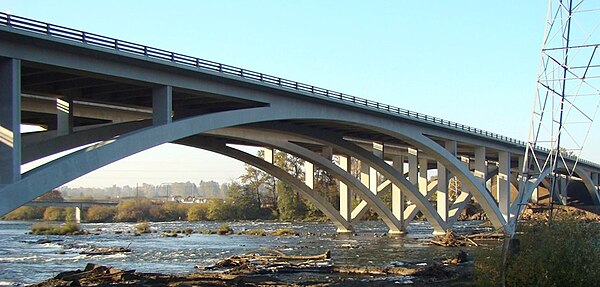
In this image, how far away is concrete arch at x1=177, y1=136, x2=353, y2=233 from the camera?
156 feet

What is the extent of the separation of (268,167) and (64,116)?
83.4 feet

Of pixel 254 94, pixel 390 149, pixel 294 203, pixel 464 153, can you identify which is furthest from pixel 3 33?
pixel 294 203

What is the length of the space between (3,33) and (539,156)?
59.8m

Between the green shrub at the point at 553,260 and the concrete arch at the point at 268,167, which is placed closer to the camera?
the green shrub at the point at 553,260

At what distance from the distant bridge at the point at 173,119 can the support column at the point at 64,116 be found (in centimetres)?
6

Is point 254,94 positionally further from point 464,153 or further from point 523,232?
point 464,153

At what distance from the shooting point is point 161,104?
30.1 m

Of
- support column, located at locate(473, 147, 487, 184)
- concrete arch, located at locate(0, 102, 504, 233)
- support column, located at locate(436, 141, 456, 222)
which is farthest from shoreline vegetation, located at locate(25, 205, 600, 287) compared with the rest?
support column, located at locate(473, 147, 487, 184)

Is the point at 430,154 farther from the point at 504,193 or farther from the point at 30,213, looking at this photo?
the point at 30,213

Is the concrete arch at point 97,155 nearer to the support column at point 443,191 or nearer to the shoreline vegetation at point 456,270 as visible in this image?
the shoreline vegetation at point 456,270

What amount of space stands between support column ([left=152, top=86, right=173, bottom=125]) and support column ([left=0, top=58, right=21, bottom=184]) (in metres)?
7.09

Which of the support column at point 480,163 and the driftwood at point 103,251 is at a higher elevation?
the support column at point 480,163

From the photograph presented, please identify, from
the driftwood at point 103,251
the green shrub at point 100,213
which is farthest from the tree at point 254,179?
the driftwood at point 103,251

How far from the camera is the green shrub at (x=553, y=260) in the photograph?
20.4 m
